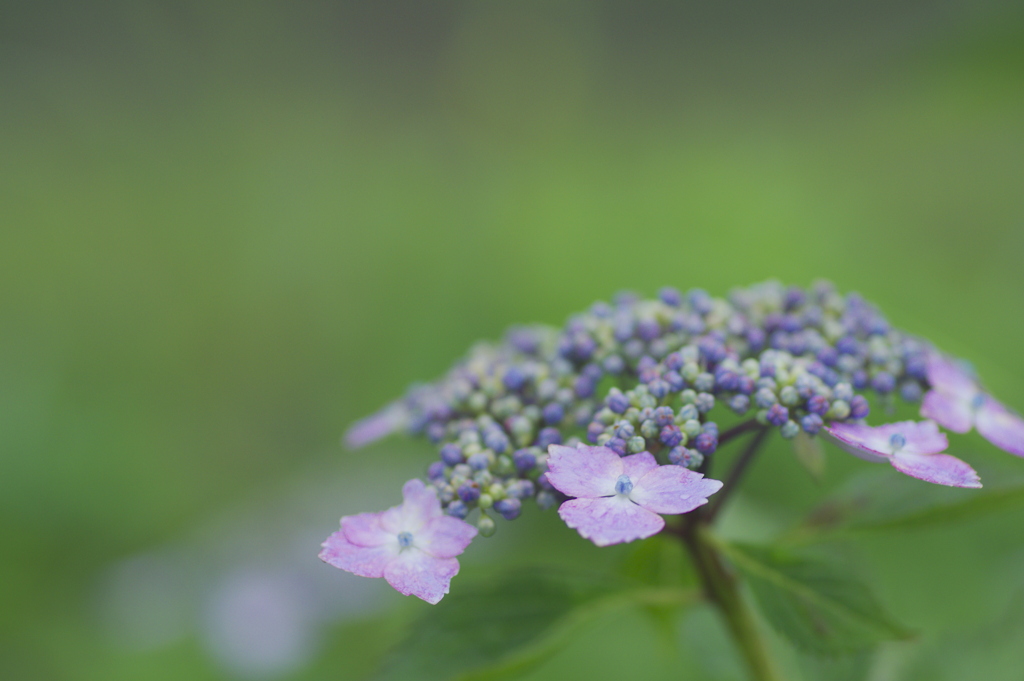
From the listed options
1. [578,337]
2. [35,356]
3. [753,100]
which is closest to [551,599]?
[578,337]

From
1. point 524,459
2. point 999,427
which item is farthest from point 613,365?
point 999,427

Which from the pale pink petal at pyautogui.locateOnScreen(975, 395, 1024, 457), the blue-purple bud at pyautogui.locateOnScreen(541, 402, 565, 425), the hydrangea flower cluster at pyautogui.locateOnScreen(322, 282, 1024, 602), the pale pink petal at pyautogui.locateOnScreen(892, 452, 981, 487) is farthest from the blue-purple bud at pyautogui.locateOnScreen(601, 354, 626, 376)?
the pale pink petal at pyautogui.locateOnScreen(975, 395, 1024, 457)

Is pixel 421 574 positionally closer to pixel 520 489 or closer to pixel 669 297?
pixel 520 489

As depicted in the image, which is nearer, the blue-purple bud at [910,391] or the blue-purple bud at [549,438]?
the blue-purple bud at [549,438]

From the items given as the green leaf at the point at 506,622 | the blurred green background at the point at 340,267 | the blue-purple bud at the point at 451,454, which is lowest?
the green leaf at the point at 506,622

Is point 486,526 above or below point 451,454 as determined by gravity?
below

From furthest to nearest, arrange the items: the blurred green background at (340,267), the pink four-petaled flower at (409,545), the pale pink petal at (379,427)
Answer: the blurred green background at (340,267)
the pale pink petal at (379,427)
the pink four-petaled flower at (409,545)

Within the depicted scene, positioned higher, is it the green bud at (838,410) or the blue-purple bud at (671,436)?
the blue-purple bud at (671,436)

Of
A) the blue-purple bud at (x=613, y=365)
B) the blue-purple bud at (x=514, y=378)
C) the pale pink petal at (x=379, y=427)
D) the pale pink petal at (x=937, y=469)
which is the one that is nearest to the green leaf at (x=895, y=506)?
the pale pink petal at (x=937, y=469)

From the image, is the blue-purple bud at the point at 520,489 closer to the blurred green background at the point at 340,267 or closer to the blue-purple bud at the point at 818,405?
the blue-purple bud at the point at 818,405
